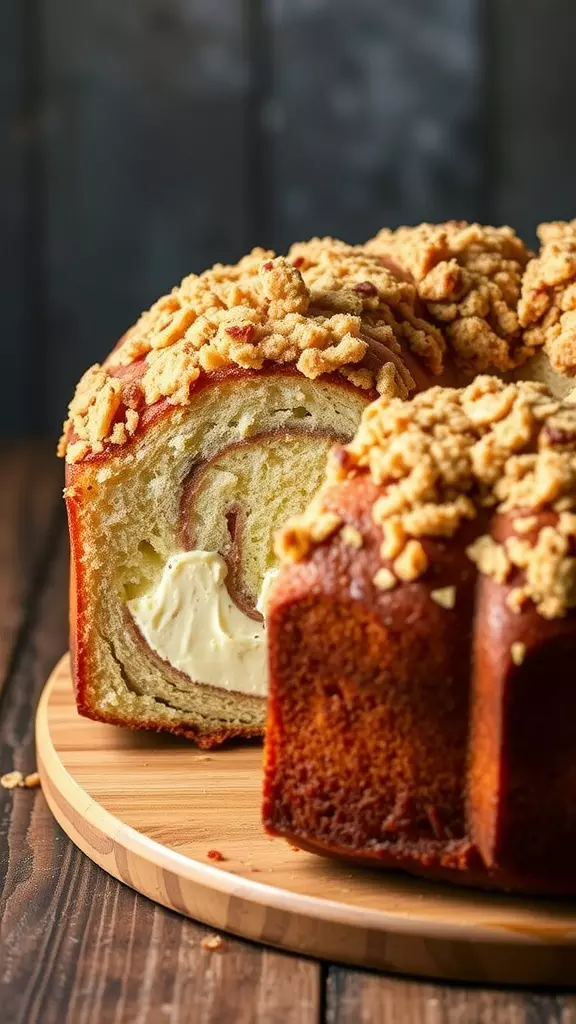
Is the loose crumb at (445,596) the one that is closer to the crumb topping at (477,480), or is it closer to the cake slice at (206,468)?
the crumb topping at (477,480)

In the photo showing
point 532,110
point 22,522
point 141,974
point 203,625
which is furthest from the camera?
point 532,110

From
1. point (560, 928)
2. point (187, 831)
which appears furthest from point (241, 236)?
Answer: point (560, 928)

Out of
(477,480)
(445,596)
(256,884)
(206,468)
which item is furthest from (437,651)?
(206,468)

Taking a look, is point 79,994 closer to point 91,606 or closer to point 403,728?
point 403,728

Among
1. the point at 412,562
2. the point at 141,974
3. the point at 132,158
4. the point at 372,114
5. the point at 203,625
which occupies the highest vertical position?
the point at 372,114

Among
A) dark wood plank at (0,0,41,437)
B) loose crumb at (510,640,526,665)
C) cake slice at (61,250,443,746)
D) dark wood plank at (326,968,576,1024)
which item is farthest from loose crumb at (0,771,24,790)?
dark wood plank at (0,0,41,437)

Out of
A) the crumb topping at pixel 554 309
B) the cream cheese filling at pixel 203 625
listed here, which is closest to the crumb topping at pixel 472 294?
the crumb topping at pixel 554 309

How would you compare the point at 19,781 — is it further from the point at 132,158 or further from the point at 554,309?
the point at 132,158
